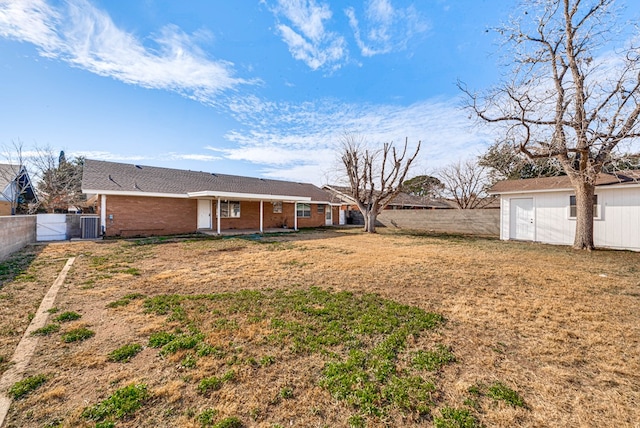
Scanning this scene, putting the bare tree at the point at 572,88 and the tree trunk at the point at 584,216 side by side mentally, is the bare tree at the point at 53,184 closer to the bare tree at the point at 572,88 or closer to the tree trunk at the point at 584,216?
the bare tree at the point at 572,88

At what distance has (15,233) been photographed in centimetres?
902

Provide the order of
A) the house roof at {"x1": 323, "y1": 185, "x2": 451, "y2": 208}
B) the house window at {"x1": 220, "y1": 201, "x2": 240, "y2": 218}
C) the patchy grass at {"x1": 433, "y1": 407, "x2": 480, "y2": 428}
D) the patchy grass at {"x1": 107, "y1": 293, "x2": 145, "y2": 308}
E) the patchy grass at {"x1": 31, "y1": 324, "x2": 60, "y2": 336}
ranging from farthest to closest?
the house roof at {"x1": 323, "y1": 185, "x2": 451, "y2": 208}
the house window at {"x1": 220, "y1": 201, "x2": 240, "y2": 218}
the patchy grass at {"x1": 107, "y1": 293, "x2": 145, "y2": 308}
the patchy grass at {"x1": 31, "y1": 324, "x2": 60, "y2": 336}
the patchy grass at {"x1": 433, "y1": 407, "x2": 480, "y2": 428}

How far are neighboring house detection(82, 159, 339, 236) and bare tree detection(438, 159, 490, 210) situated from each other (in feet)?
52.0

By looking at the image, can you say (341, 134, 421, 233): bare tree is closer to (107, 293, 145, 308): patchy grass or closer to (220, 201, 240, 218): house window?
(220, 201, 240, 218): house window

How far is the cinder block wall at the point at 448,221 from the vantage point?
16.2 m

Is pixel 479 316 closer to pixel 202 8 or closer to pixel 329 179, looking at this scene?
pixel 202 8

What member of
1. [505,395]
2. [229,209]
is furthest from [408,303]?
[229,209]

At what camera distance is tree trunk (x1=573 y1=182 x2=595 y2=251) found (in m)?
9.95

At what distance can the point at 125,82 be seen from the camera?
1159cm

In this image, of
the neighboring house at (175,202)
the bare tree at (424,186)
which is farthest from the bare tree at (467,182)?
the neighboring house at (175,202)

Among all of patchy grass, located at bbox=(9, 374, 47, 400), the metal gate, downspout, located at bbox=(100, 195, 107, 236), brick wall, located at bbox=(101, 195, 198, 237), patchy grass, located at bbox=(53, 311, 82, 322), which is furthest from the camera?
brick wall, located at bbox=(101, 195, 198, 237)

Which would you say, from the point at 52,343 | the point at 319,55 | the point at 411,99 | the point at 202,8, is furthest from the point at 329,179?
the point at 52,343

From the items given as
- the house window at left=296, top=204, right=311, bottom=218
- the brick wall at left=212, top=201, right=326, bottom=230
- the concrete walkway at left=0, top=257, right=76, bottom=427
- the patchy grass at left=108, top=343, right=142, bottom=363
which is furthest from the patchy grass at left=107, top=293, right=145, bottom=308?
the house window at left=296, top=204, right=311, bottom=218

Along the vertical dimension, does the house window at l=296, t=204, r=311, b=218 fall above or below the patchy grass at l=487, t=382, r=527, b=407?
above
